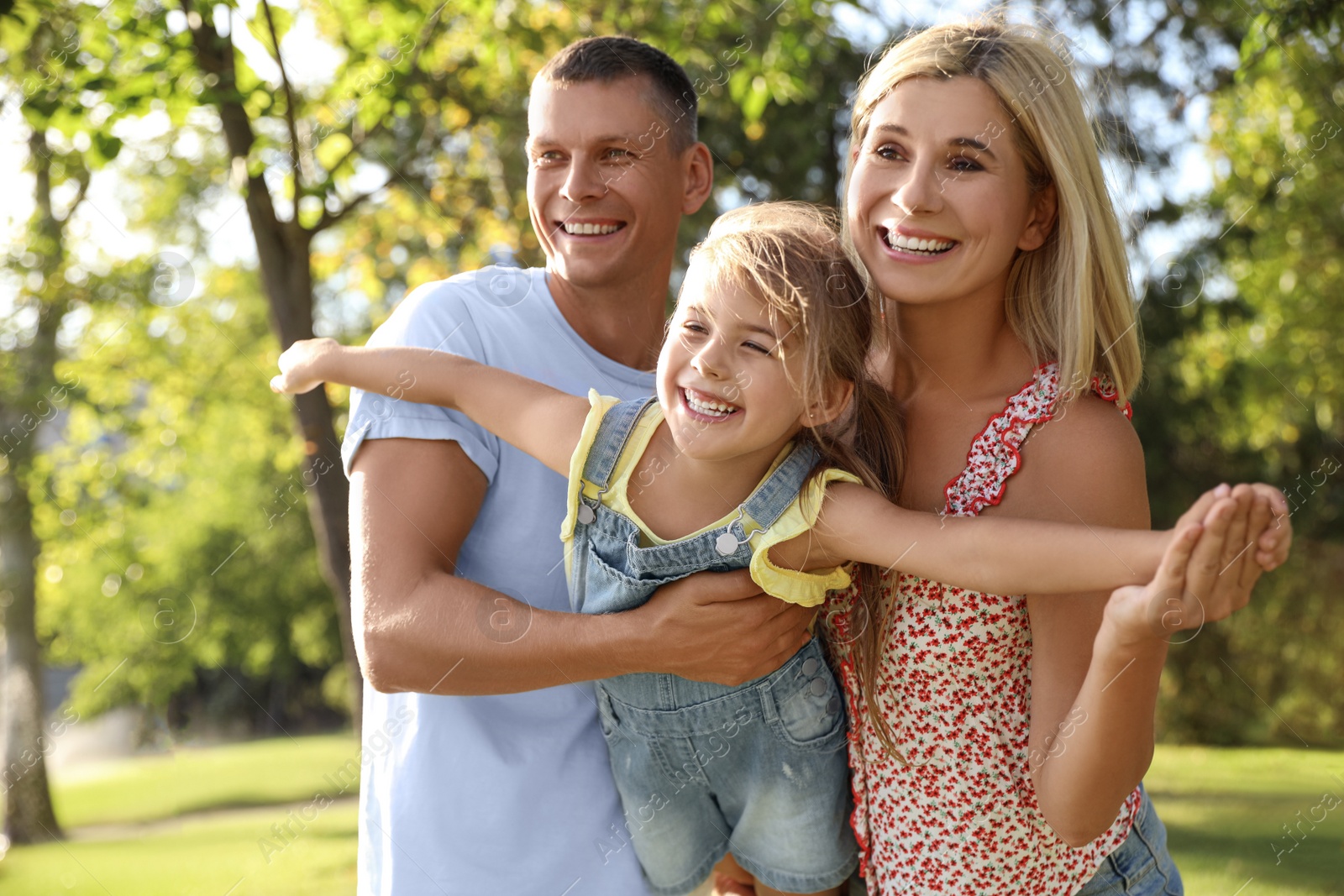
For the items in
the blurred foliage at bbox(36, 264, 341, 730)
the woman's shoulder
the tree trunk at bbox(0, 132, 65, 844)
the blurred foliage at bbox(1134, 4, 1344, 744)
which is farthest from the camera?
the blurred foliage at bbox(36, 264, 341, 730)

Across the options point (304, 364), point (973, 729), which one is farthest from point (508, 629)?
point (973, 729)

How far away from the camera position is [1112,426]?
1990 millimetres

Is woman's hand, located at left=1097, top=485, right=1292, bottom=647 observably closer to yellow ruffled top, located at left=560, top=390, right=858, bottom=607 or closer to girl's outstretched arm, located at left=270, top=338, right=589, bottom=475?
yellow ruffled top, located at left=560, top=390, right=858, bottom=607

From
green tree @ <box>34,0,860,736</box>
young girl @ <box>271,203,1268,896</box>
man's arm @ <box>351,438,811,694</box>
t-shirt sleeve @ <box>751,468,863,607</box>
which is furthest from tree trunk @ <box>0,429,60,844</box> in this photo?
t-shirt sleeve @ <box>751,468,863,607</box>

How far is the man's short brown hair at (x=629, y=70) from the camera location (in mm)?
2633

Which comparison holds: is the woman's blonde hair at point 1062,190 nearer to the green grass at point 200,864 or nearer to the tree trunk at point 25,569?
the green grass at point 200,864

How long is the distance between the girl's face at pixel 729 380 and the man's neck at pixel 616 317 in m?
0.56

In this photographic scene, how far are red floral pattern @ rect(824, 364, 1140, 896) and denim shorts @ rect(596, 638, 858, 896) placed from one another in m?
0.15

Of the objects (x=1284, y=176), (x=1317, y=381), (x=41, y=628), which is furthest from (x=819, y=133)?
(x=41, y=628)

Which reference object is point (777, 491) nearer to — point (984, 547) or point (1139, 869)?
point (984, 547)

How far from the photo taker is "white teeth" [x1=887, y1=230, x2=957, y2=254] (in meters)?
2.04

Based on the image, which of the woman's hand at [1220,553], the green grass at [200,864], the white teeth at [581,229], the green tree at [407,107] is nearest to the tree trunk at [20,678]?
the green grass at [200,864]

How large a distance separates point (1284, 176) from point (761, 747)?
1121cm

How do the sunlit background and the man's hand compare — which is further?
the sunlit background
